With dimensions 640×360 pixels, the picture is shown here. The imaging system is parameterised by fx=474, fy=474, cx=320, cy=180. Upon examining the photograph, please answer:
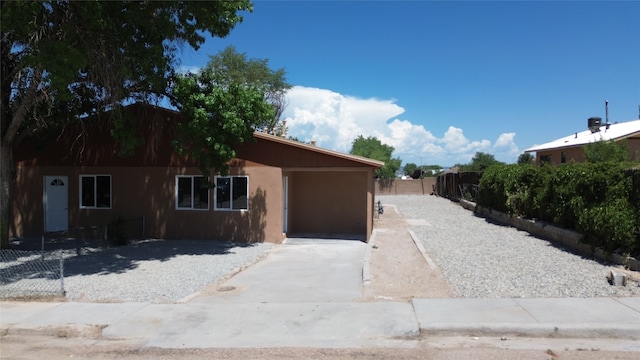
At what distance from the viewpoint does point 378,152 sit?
200ft

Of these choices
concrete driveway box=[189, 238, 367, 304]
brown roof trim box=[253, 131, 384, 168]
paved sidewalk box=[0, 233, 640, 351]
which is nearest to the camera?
paved sidewalk box=[0, 233, 640, 351]

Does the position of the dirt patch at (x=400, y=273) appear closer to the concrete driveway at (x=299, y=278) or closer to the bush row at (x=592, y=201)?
the concrete driveway at (x=299, y=278)

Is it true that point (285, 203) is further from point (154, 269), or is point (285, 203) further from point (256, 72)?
point (256, 72)

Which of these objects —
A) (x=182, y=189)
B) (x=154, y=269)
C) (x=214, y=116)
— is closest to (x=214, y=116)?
(x=214, y=116)

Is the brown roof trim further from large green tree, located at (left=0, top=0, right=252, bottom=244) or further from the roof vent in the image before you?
the roof vent

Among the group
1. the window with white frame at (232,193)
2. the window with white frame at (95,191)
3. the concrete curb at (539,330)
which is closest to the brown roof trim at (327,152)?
the window with white frame at (232,193)

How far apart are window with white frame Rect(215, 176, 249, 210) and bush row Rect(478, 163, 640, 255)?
9.56 m

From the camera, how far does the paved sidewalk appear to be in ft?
20.4

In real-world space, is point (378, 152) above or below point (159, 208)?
above

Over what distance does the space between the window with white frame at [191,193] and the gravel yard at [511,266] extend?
733 centimetres

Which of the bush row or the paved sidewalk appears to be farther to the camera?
the bush row

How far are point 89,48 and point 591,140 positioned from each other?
94.0 ft

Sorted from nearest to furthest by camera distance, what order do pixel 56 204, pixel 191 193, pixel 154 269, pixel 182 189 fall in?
pixel 154 269, pixel 191 193, pixel 182 189, pixel 56 204

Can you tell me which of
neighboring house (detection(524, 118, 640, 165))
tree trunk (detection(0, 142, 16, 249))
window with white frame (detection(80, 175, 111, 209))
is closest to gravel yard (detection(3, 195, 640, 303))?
tree trunk (detection(0, 142, 16, 249))
